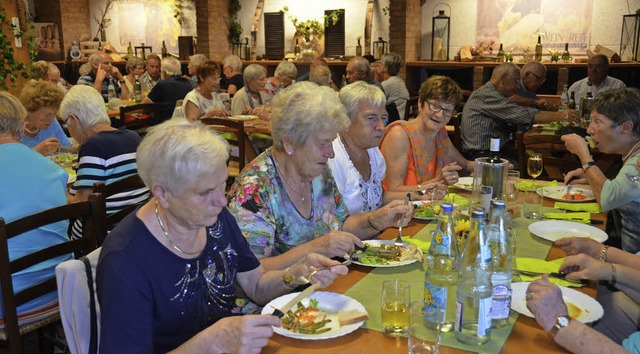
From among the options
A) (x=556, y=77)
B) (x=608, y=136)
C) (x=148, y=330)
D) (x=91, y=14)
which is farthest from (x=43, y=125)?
(x=91, y=14)

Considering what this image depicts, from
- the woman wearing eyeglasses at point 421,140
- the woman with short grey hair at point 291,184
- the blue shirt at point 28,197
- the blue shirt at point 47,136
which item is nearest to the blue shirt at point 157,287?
the woman with short grey hair at point 291,184

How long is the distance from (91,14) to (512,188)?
482 inches

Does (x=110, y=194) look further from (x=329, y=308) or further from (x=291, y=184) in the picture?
(x=329, y=308)

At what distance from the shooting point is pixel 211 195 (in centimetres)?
161

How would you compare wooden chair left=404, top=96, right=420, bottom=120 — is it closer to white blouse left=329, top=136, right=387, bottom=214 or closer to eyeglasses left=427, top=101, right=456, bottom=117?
eyeglasses left=427, top=101, right=456, bottom=117

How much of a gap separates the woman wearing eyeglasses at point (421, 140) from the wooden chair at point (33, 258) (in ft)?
5.31

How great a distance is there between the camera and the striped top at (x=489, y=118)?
17.3ft

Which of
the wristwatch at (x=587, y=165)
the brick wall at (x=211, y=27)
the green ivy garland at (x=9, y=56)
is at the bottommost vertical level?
the wristwatch at (x=587, y=165)

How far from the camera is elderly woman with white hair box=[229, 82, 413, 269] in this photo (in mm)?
2137

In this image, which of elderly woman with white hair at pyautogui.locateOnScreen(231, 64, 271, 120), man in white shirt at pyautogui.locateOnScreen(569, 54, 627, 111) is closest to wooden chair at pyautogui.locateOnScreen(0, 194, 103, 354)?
elderly woman with white hair at pyautogui.locateOnScreen(231, 64, 271, 120)

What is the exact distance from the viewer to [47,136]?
420cm

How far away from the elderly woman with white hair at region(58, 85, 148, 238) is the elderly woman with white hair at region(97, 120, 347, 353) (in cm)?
139

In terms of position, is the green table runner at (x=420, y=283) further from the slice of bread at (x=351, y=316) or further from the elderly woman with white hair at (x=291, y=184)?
the elderly woman with white hair at (x=291, y=184)

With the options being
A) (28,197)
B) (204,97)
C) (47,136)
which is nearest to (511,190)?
(28,197)
